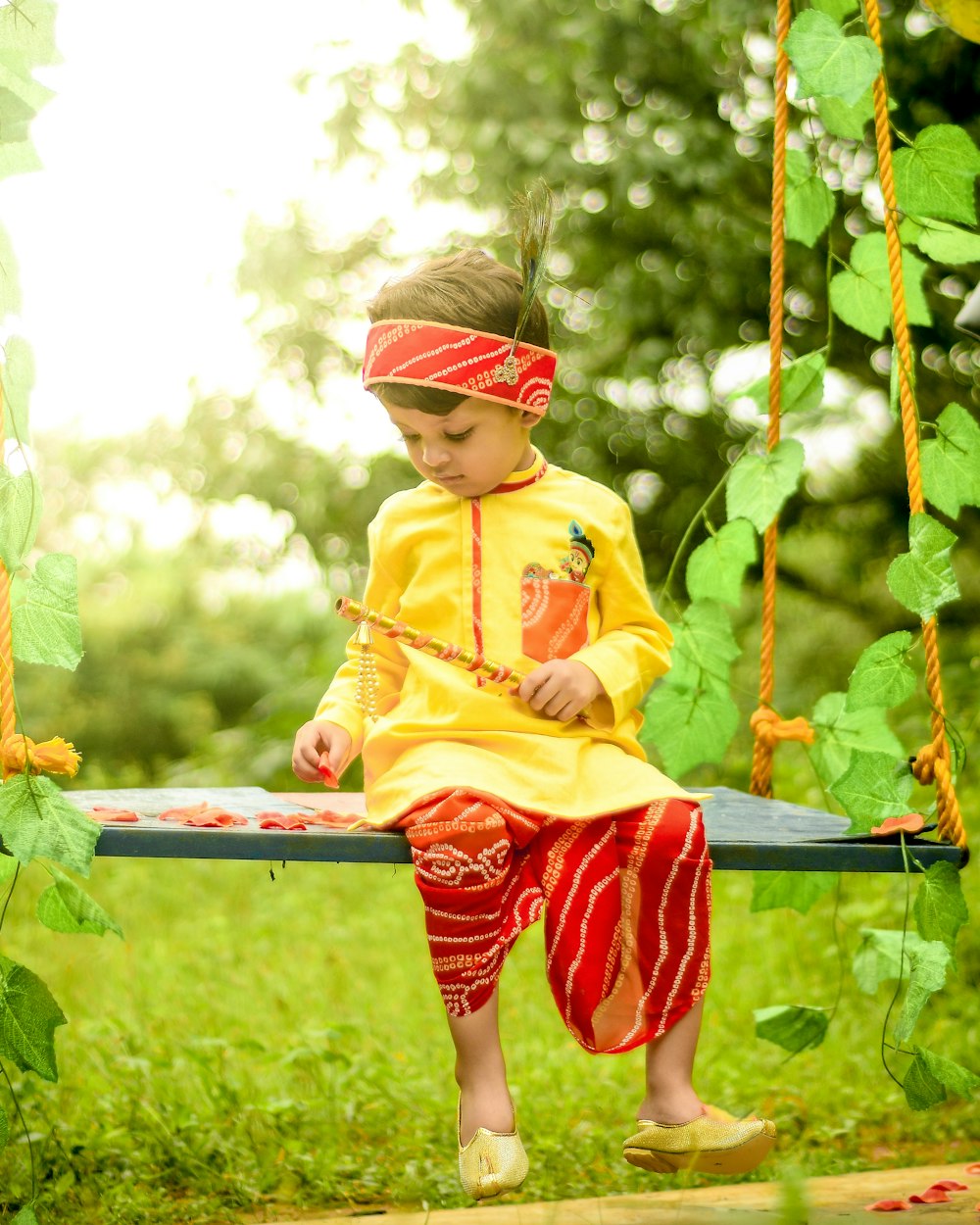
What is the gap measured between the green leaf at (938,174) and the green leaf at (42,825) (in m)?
1.62

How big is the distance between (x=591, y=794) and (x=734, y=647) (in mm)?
713

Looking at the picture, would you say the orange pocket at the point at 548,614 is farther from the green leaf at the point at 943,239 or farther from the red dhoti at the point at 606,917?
the green leaf at the point at 943,239

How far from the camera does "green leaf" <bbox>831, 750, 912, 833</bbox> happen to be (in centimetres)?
228

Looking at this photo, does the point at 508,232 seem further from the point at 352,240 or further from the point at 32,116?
the point at 32,116

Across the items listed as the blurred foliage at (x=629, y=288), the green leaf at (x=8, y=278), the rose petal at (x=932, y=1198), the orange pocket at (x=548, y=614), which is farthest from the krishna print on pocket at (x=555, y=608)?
the blurred foliage at (x=629, y=288)

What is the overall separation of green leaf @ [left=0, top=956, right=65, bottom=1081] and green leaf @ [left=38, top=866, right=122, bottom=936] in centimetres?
7

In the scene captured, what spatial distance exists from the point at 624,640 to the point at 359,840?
1.90 feet

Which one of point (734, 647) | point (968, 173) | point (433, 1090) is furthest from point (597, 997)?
point (433, 1090)

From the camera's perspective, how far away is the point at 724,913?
5598 millimetres

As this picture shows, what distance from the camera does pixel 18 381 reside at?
73.0 inches

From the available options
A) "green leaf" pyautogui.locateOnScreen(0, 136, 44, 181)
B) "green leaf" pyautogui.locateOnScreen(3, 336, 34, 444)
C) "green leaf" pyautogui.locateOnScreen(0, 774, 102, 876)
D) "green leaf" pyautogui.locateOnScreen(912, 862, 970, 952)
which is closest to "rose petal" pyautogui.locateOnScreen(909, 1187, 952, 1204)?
"green leaf" pyautogui.locateOnScreen(912, 862, 970, 952)

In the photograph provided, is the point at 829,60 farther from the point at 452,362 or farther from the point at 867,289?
the point at 452,362

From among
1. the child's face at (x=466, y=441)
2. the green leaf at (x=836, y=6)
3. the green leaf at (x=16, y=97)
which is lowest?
the child's face at (x=466, y=441)

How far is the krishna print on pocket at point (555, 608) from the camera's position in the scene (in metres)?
2.38
